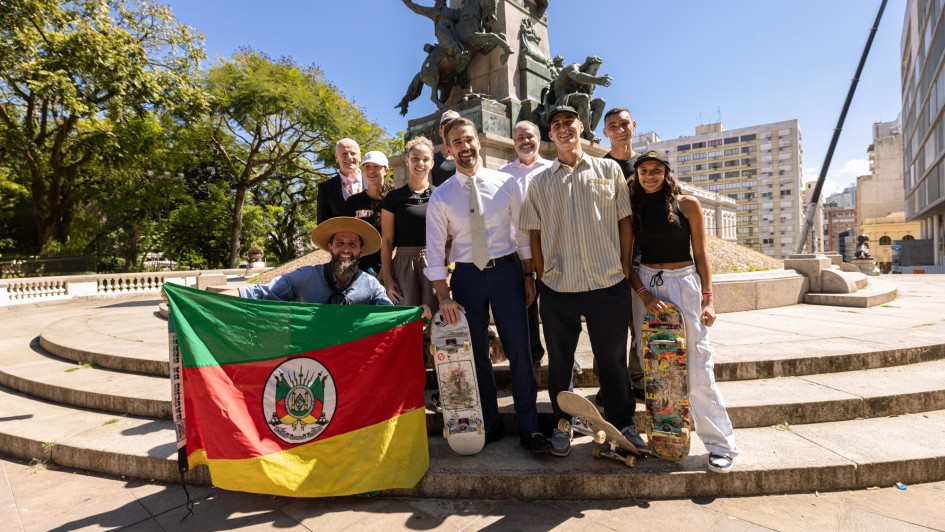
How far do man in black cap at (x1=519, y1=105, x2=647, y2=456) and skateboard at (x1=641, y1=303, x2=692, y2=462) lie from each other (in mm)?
146

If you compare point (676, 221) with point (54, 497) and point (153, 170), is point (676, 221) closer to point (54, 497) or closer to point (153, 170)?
point (54, 497)

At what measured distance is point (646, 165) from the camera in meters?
2.94

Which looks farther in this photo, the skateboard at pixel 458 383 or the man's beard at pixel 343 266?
the man's beard at pixel 343 266

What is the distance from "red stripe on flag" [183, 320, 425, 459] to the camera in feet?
9.19

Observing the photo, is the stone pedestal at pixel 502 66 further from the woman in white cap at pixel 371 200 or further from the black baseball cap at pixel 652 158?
the black baseball cap at pixel 652 158

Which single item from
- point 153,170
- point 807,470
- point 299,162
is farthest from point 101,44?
point 807,470

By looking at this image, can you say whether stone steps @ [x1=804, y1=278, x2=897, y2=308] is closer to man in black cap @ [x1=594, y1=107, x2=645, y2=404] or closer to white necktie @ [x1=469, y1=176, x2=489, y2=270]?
man in black cap @ [x1=594, y1=107, x2=645, y2=404]

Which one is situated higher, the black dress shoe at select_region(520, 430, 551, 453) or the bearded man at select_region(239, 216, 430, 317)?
the bearded man at select_region(239, 216, 430, 317)

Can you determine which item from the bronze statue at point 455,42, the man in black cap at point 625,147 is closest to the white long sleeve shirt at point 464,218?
the man in black cap at point 625,147

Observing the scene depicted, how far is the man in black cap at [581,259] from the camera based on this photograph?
287cm

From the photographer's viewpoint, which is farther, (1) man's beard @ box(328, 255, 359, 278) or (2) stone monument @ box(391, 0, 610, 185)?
(2) stone monument @ box(391, 0, 610, 185)

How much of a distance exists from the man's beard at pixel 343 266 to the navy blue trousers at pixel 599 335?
4.54 feet

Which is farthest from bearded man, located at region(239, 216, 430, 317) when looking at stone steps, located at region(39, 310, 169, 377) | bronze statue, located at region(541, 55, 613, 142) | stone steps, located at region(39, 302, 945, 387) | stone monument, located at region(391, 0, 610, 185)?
bronze statue, located at region(541, 55, 613, 142)

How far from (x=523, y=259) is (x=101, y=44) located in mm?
21822
